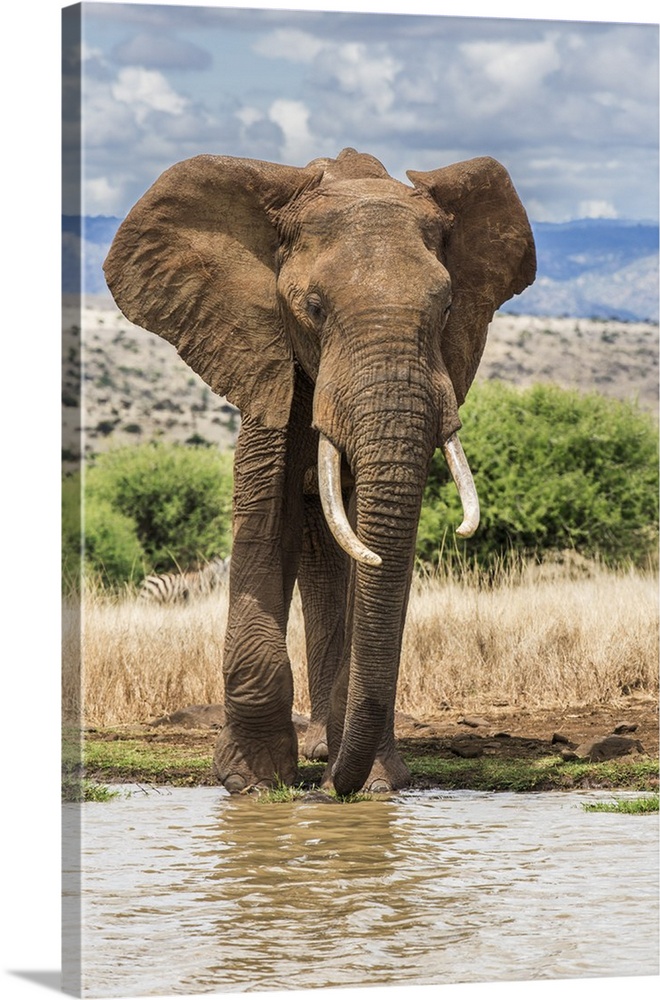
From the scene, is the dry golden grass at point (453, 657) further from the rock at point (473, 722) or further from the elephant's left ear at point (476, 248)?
the elephant's left ear at point (476, 248)

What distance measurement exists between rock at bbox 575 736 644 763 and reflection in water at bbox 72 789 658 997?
0.99 m

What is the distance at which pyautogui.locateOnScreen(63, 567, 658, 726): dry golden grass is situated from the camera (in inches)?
401

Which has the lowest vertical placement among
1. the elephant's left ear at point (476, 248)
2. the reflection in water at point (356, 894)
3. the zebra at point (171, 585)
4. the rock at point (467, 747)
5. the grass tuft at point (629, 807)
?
the reflection in water at point (356, 894)

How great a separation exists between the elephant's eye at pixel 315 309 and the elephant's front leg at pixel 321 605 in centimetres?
199

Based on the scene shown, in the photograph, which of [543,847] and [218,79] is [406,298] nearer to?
[543,847]

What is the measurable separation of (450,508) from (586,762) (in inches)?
264

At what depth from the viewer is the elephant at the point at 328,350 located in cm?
710

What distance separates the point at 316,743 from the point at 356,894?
2.60m

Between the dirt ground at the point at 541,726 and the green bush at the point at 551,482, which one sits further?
the green bush at the point at 551,482

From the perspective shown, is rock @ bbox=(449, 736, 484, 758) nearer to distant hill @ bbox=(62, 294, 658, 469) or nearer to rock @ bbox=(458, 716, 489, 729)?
rock @ bbox=(458, 716, 489, 729)

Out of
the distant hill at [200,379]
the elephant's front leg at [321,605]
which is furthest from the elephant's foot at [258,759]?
the distant hill at [200,379]

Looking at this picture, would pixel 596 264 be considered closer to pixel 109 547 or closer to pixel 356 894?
pixel 109 547

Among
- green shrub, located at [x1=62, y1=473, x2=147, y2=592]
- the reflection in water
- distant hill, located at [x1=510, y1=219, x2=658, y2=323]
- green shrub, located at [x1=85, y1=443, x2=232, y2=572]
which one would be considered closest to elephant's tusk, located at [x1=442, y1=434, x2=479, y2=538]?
the reflection in water

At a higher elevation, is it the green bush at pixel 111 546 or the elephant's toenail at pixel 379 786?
the green bush at pixel 111 546
